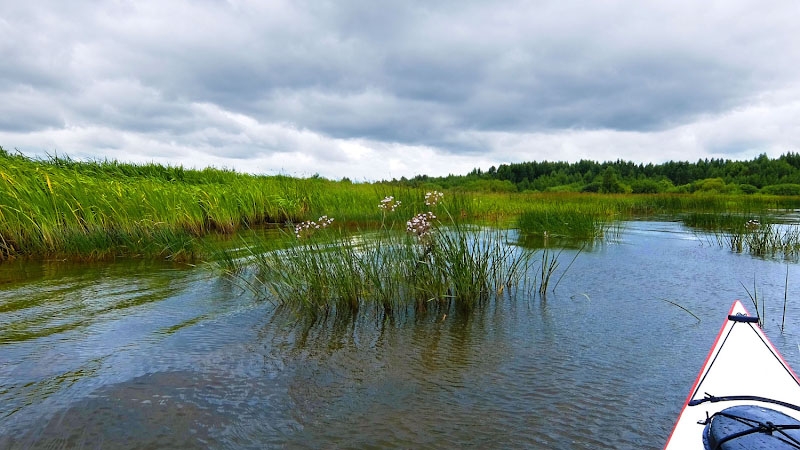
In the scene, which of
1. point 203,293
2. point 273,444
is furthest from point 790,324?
point 203,293

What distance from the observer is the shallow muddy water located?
9.73 feet

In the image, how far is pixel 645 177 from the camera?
69875mm

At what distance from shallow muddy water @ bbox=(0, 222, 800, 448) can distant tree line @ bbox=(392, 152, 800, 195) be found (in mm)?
32133

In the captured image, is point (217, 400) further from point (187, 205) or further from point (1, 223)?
point (187, 205)

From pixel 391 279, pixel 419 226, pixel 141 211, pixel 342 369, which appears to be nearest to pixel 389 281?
pixel 391 279

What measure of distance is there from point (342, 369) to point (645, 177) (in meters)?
77.6

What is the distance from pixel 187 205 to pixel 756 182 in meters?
65.2

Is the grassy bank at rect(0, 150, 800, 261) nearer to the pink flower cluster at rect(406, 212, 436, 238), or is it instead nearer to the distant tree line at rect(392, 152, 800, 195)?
the pink flower cluster at rect(406, 212, 436, 238)

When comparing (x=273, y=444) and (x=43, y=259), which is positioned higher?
(x=43, y=259)

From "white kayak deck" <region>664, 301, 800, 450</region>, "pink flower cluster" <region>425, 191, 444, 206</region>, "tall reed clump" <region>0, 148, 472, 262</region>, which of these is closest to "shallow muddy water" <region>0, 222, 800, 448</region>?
"white kayak deck" <region>664, 301, 800, 450</region>

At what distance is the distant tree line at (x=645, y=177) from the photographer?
49.7 m

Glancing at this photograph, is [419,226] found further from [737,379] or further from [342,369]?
[737,379]

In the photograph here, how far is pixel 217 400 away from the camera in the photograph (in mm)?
3338

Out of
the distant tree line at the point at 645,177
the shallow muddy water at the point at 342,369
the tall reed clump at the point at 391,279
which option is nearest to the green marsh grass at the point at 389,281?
the tall reed clump at the point at 391,279
